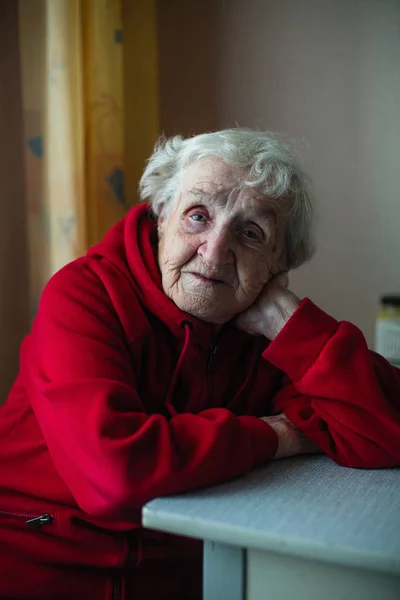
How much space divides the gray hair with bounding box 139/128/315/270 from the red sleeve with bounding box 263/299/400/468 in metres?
0.21

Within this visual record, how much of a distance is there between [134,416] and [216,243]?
380 mm

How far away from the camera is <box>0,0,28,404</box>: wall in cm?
182

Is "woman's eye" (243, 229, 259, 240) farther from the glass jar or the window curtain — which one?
the glass jar

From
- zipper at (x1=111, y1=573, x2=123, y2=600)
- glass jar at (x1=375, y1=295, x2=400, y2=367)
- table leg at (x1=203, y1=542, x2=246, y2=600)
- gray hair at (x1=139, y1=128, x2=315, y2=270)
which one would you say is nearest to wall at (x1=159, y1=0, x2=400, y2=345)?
glass jar at (x1=375, y1=295, x2=400, y2=367)

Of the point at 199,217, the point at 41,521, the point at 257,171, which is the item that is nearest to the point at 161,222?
the point at 199,217

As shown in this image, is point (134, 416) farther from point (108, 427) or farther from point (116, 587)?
point (116, 587)

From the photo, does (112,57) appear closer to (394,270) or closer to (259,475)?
(394,270)

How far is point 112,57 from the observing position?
1776mm

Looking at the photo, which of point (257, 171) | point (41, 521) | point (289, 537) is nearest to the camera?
point (289, 537)

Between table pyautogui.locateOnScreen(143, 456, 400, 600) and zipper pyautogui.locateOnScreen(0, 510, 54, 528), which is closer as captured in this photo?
table pyautogui.locateOnScreen(143, 456, 400, 600)

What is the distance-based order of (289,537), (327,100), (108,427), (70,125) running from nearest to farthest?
1. (289,537)
2. (108,427)
3. (70,125)
4. (327,100)

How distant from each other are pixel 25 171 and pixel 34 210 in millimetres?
191

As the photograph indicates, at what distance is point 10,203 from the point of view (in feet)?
6.03

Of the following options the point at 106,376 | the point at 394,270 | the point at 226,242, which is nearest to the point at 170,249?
the point at 226,242
